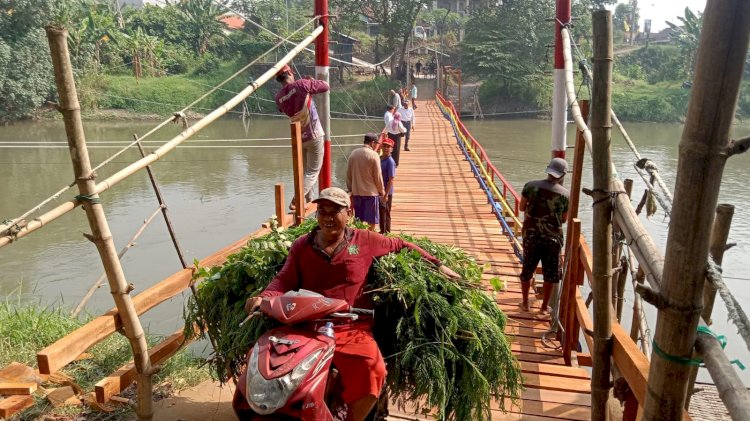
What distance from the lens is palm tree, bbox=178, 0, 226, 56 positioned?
3750 cm

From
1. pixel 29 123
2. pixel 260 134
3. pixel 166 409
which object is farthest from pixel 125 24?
pixel 166 409

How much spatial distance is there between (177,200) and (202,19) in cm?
2648

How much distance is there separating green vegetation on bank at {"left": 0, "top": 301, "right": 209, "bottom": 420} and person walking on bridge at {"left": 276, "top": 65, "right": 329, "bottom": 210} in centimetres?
190

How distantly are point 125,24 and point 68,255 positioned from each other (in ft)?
102

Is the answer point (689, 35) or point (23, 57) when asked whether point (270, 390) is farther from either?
point (689, 35)

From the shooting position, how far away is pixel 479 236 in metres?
8.15

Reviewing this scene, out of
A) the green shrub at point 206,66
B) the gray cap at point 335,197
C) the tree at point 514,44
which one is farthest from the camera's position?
the green shrub at point 206,66

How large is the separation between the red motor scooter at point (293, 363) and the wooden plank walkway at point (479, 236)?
1.21 meters

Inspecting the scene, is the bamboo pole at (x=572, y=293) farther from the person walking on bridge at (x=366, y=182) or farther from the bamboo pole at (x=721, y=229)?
the person walking on bridge at (x=366, y=182)

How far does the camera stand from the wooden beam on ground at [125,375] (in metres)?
3.30

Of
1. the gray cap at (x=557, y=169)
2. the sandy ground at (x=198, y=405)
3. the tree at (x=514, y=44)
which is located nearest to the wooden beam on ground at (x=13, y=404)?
the sandy ground at (x=198, y=405)

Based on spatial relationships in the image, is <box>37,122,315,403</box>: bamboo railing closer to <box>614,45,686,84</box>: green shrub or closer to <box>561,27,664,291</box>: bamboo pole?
<box>561,27,664,291</box>: bamboo pole

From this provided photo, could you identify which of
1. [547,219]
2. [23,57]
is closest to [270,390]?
[547,219]

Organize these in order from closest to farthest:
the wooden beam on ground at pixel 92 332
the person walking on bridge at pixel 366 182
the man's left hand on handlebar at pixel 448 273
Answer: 1. the wooden beam on ground at pixel 92 332
2. the man's left hand on handlebar at pixel 448 273
3. the person walking on bridge at pixel 366 182
